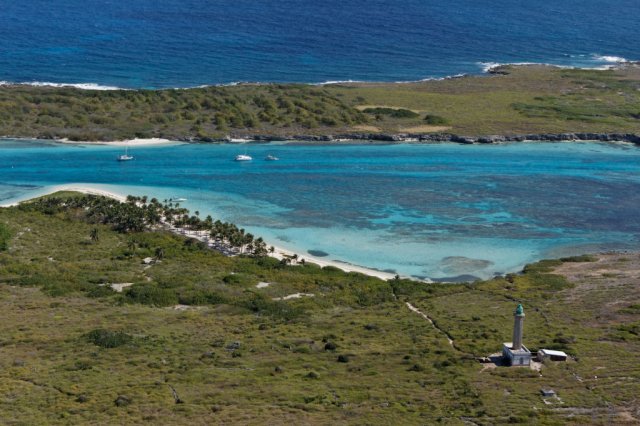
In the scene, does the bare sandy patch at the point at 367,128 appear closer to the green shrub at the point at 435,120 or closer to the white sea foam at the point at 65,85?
the green shrub at the point at 435,120

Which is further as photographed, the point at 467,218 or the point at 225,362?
the point at 467,218

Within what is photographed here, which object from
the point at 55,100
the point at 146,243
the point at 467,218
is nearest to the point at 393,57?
the point at 55,100

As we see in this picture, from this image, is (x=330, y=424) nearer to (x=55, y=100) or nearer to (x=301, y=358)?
(x=301, y=358)

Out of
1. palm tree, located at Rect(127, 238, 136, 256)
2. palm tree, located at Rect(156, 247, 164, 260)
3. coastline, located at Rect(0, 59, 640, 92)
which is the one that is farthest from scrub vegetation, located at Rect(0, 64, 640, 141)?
palm tree, located at Rect(156, 247, 164, 260)

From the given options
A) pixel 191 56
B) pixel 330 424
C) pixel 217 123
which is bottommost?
pixel 330 424

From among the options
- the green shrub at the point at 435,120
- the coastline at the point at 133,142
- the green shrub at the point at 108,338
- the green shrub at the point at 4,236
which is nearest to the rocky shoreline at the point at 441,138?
the coastline at the point at 133,142

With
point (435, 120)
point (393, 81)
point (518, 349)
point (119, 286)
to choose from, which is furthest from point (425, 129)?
Answer: point (518, 349)

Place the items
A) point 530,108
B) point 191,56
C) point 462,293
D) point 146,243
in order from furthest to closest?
1. point 191,56
2. point 530,108
3. point 146,243
4. point 462,293
